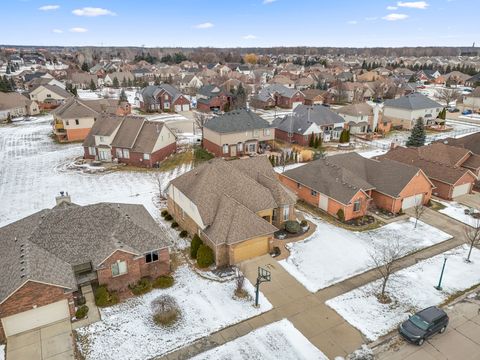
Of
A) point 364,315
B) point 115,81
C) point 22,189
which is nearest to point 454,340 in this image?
point 364,315

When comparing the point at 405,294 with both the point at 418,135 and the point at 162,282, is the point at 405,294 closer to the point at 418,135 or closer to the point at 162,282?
the point at 162,282

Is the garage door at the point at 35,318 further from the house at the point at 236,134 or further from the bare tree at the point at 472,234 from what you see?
the house at the point at 236,134

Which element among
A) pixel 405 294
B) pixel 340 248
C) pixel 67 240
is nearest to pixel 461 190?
pixel 340 248

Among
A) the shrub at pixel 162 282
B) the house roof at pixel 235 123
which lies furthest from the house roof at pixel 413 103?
the shrub at pixel 162 282

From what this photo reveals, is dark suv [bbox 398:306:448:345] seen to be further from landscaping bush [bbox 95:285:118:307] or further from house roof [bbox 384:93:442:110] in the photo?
house roof [bbox 384:93:442:110]

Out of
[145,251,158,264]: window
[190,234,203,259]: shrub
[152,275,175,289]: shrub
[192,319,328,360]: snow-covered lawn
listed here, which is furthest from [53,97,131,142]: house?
[192,319,328,360]: snow-covered lawn
